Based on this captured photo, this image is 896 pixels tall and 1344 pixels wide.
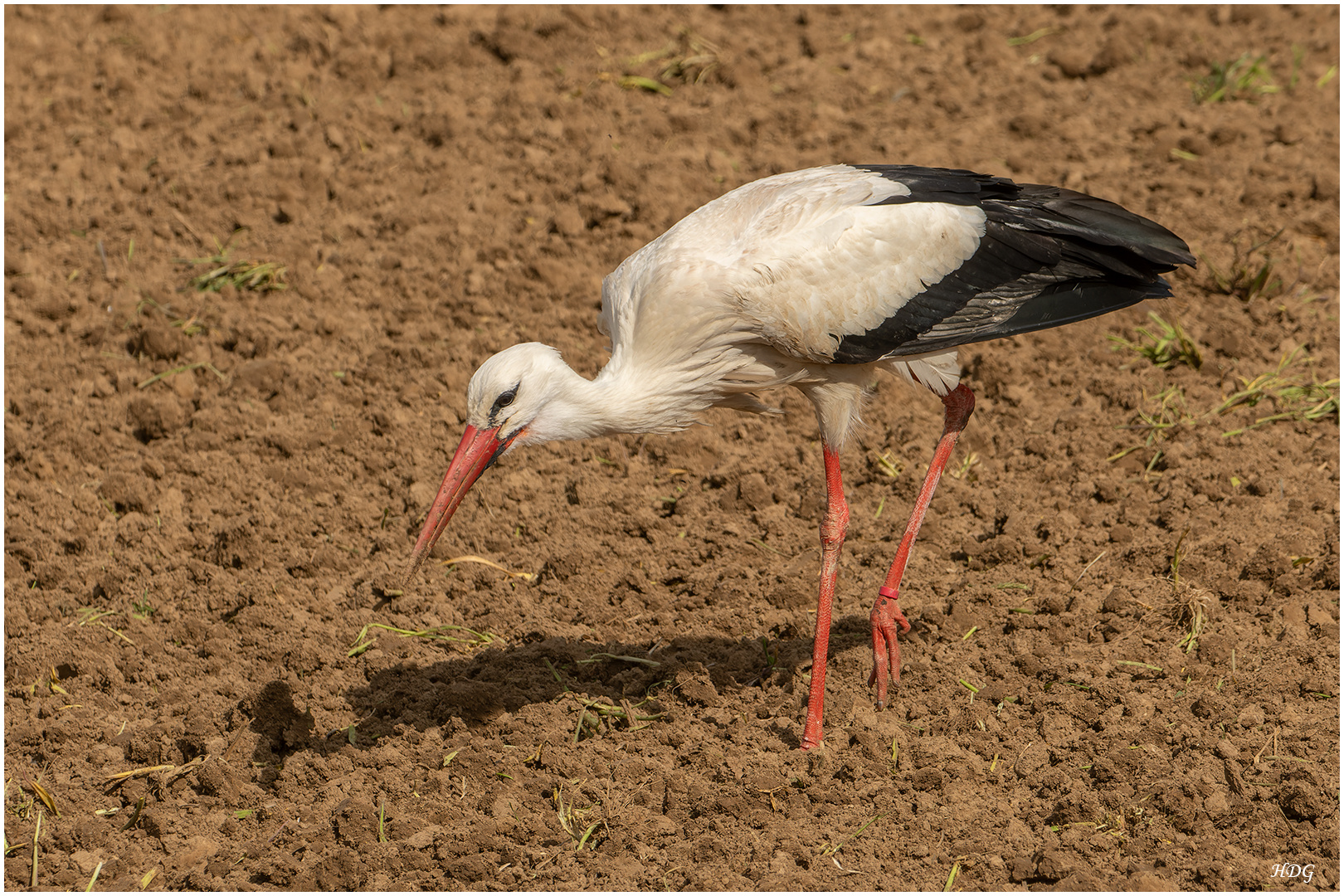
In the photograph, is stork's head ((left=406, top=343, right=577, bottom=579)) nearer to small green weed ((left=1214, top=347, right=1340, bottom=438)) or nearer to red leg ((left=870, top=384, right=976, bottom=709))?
red leg ((left=870, top=384, right=976, bottom=709))

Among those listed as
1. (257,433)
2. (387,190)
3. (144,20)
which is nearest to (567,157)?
(387,190)

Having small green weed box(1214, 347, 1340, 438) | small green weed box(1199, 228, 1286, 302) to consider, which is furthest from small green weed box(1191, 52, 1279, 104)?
small green weed box(1214, 347, 1340, 438)

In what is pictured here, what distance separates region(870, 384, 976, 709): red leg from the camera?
194 inches

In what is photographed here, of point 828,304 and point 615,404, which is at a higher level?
point 828,304

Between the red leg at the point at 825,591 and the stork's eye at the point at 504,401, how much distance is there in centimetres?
143

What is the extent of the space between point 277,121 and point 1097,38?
6.27 meters

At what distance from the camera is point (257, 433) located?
629cm

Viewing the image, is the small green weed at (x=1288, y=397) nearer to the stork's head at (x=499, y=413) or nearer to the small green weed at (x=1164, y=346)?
the small green weed at (x=1164, y=346)

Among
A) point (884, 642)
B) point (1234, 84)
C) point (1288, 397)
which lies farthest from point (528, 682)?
point (1234, 84)

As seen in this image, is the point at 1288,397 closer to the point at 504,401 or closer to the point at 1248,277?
the point at 1248,277

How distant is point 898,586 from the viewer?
5074 millimetres

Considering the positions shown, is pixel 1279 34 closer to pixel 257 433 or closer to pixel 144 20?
pixel 257 433

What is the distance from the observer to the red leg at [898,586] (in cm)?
493

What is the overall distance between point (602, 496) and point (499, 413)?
5.47 ft
